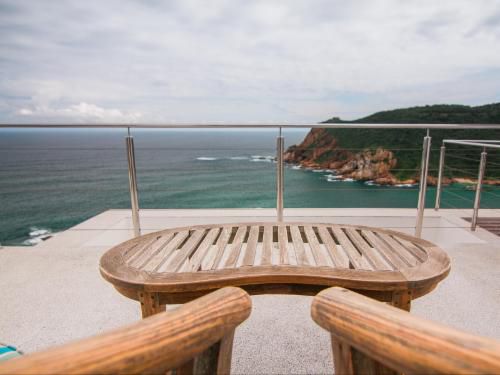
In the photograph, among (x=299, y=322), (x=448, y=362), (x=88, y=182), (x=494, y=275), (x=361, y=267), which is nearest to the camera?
(x=448, y=362)

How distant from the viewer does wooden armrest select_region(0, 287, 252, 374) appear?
0.27 m

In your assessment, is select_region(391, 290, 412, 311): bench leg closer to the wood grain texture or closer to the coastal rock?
the wood grain texture

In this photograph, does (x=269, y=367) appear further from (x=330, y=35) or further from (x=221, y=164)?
(x=221, y=164)

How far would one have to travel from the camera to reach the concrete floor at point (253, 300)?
132 cm

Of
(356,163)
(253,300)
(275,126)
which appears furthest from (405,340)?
(356,163)

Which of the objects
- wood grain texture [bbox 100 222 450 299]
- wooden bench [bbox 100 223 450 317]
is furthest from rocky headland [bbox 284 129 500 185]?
wooden bench [bbox 100 223 450 317]

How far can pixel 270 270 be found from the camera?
1.02 m

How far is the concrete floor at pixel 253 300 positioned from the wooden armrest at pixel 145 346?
976mm

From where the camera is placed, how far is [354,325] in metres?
0.36

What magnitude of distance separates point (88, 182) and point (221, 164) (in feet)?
57.2

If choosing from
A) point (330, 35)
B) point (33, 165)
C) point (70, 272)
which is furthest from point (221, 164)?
Result: point (70, 272)

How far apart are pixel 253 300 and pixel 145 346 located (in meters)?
1.46

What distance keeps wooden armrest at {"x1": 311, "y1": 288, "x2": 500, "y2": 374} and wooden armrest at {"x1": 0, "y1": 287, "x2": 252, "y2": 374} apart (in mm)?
153

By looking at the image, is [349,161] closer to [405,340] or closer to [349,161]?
[349,161]
